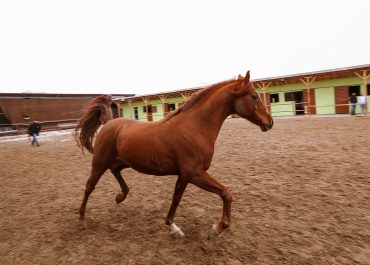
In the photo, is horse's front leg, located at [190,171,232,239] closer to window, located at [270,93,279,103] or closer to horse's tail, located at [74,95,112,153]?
horse's tail, located at [74,95,112,153]

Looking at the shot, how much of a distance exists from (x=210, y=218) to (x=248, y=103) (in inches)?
65.0

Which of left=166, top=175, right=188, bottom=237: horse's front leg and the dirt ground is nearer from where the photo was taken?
the dirt ground

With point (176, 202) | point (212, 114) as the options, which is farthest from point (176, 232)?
point (212, 114)

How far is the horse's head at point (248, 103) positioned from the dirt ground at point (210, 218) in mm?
1323

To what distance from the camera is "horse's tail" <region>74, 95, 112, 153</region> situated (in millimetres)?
4484

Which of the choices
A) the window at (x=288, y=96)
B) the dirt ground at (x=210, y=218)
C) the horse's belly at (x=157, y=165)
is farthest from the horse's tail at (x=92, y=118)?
the window at (x=288, y=96)

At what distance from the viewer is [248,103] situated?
3273 mm

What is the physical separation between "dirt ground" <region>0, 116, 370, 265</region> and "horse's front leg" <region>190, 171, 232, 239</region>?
8.0 inches

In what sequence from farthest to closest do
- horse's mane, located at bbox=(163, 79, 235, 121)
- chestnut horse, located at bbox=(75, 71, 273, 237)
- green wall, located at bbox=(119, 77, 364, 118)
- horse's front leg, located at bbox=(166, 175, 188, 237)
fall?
green wall, located at bbox=(119, 77, 364, 118) < horse's mane, located at bbox=(163, 79, 235, 121) < horse's front leg, located at bbox=(166, 175, 188, 237) < chestnut horse, located at bbox=(75, 71, 273, 237)

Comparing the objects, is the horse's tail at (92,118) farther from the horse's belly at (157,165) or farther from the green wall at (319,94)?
the green wall at (319,94)

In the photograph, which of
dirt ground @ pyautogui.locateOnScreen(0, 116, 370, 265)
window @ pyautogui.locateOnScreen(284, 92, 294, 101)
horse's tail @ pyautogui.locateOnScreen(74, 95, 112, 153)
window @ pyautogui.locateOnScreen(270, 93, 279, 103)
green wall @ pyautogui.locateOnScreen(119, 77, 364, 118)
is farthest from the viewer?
window @ pyautogui.locateOnScreen(270, 93, 279, 103)

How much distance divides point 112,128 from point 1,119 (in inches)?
1078

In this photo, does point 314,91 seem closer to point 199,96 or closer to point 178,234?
point 199,96

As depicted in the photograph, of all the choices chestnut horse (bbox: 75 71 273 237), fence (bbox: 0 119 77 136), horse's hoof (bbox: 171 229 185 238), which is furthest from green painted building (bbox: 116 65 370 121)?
horse's hoof (bbox: 171 229 185 238)
